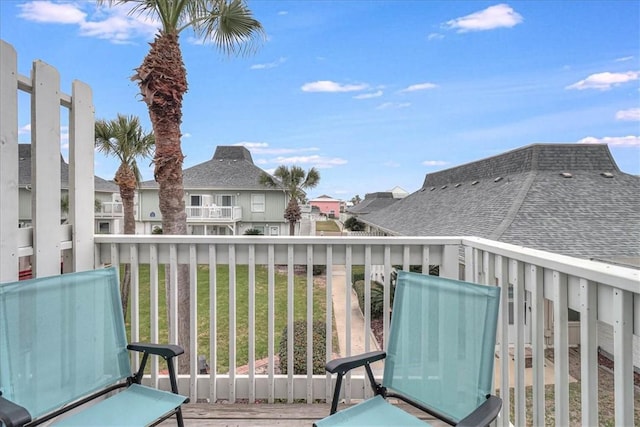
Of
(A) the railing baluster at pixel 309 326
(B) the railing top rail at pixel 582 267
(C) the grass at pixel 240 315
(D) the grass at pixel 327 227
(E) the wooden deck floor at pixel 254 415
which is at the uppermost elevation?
(B) the railing top rail at pixel 582 267

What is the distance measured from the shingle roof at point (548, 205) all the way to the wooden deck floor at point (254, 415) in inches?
307

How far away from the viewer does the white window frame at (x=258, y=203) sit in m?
21.8

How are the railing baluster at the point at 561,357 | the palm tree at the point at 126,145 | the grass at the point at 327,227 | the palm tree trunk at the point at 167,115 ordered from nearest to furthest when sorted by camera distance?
the railing baluster at the point at 561,357
the palm tree trunk at the point at 167,115
the palm tree at the point at 126,145
the grass at the point at 327,227

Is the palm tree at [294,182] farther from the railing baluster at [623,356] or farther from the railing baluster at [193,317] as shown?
the railing baluster at [623,356]

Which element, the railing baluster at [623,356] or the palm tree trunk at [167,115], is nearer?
the railing baluster at [623,356]

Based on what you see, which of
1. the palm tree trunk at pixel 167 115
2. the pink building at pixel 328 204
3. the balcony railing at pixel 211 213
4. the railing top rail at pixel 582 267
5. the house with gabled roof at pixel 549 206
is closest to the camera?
the railing top rail at pixel 582 267

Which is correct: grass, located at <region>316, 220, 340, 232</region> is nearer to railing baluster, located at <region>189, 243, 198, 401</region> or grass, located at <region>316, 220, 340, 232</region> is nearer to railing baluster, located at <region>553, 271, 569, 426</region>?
railing baluster, located at <region>189, 243, 198, 401</region>

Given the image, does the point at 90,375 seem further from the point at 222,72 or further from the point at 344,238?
the point at 222,72

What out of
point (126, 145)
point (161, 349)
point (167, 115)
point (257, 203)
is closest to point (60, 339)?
point (161, 349)

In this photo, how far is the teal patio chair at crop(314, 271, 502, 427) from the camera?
155cm

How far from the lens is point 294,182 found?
66.5ft

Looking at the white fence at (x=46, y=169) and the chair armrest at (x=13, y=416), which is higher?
the white fence at (x=46, y=169)

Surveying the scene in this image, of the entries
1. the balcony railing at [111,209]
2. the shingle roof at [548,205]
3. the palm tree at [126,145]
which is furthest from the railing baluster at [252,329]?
the balcony railing at [111,209]

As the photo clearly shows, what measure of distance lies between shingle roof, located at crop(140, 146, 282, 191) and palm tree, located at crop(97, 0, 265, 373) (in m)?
15.7
